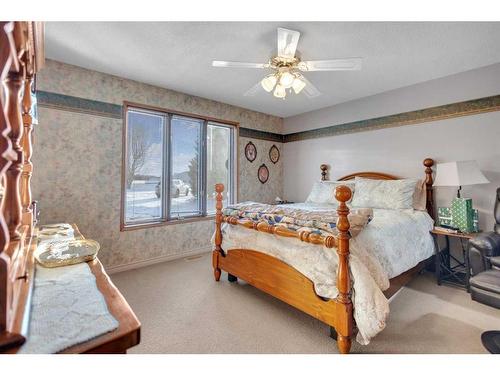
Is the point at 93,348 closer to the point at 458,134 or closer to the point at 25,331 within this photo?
the point at 25,331

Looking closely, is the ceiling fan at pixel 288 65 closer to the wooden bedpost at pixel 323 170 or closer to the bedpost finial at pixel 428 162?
the bedpost finial at pixel 428 162

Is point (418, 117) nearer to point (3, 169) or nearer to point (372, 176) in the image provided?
point (372, 176)

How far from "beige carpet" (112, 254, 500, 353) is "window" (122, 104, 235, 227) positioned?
1093 millimetres

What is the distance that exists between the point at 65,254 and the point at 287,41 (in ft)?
6.88

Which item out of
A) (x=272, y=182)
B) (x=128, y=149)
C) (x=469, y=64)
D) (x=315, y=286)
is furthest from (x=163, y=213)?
(x=469, y=64)

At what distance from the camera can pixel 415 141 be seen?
130 inches

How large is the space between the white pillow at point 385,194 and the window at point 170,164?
7.25 ft

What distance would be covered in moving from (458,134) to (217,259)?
3261mm

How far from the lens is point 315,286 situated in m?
1.76

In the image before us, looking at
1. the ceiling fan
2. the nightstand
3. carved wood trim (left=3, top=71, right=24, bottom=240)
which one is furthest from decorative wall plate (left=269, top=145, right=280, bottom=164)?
carved wood trim (left=3, top=71, right=24, bottom=240)

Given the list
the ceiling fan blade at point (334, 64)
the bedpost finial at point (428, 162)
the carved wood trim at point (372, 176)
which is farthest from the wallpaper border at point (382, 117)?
the ceiling fan blade at point (334, 64)

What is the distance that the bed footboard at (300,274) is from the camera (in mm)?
1591

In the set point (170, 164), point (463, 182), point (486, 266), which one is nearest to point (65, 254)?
point (170, 164)

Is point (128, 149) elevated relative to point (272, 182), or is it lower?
elevated
